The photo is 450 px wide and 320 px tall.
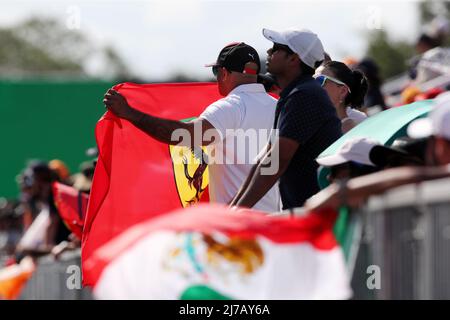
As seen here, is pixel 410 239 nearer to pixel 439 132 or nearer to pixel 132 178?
pixel 439 132

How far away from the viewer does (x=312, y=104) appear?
25.6 feet

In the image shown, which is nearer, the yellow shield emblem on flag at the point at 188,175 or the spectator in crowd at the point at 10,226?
the yellow shield emblem on flag at the point at 188,175

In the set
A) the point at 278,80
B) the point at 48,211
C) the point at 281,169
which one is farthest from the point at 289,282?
the point at 48,211

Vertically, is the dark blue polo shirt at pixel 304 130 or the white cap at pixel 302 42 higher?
the white cap at pixel 302 42

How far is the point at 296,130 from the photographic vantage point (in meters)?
7.75

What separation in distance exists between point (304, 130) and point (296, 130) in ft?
0.17

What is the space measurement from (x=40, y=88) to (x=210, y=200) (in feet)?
70.8

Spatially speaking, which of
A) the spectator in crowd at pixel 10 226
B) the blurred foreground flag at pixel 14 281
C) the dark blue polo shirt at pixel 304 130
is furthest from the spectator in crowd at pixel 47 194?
the spectator in crowd at pixel 10 226

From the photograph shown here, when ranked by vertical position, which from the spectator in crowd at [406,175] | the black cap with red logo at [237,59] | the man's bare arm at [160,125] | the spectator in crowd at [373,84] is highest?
the spectator in crowd at [373,84]

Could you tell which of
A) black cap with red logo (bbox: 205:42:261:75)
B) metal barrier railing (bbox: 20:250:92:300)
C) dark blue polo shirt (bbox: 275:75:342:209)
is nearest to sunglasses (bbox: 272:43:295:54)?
dark blue polo shirt (bbox: 275:75:342:209)

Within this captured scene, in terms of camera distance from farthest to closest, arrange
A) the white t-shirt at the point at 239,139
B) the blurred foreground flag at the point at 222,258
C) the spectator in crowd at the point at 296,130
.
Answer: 1. the white t-shirt at the point at 239,139
2. the spectator in crowd at the point at 296,130
3. the blurred foreground flag at the point at 222,258

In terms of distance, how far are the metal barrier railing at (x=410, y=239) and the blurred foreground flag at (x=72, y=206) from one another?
6494 millimetres

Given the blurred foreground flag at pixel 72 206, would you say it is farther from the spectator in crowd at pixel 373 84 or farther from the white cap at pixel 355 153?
the white cap at pixel 355 153

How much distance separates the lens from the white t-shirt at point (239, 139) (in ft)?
28.2
